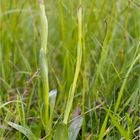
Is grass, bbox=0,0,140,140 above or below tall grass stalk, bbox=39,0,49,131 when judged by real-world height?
below

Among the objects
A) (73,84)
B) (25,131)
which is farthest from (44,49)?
(25,131)

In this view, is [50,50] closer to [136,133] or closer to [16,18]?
[16,18]

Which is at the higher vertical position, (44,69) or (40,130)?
(44,69)

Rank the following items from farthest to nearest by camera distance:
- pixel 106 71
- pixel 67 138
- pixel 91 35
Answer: pixel 91 35, pixel 106 71, pixel 67 138

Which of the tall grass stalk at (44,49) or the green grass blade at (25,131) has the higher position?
the tall grass stalk at (44,49)

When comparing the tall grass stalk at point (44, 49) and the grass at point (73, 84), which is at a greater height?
the tall grass stalk at point (44, 49)

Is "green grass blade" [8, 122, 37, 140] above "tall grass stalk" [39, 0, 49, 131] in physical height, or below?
below

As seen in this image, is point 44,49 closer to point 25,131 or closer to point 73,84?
point 73,84

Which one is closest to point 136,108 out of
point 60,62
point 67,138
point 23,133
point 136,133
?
point 136,133
